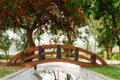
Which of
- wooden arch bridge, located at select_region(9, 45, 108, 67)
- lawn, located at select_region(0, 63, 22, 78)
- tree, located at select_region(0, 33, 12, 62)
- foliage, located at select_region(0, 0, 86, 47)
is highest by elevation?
foliage, located at select_region(0, 0, 86, 47)

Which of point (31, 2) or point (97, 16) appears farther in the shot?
point (97, 16)

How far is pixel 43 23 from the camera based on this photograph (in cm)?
2617

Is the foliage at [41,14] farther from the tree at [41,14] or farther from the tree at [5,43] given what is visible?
the tree at [5,43]

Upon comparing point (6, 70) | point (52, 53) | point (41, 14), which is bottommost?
point (6, 70)

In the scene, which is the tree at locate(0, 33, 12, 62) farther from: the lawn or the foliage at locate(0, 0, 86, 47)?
the lawn

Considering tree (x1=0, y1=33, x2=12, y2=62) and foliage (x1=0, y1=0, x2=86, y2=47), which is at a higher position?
foliage (x1=0, y1=0, x2=86, y2=47)

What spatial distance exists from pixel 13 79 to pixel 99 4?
11711 mm

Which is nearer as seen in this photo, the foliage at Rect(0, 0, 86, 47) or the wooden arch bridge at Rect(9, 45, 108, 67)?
the wooden arch bridge at Rect(9, 45, 108, 67)

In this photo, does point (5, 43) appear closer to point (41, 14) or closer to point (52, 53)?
point (41, 14)

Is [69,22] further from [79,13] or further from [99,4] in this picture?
[99,4]

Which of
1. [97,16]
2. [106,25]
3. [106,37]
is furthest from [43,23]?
[106,37]

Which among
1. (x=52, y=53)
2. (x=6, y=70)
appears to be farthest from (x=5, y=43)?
(x=6, y=70)

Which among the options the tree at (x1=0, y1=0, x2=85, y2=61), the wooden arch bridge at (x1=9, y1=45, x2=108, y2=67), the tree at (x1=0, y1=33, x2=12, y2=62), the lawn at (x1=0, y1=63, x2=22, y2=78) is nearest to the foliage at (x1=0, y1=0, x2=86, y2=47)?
the tree at (x1=0, y1=0, x2=85, y2=61)

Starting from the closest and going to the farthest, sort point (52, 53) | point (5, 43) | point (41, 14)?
point (52, 53), point (41, 14), point (5, 43)
